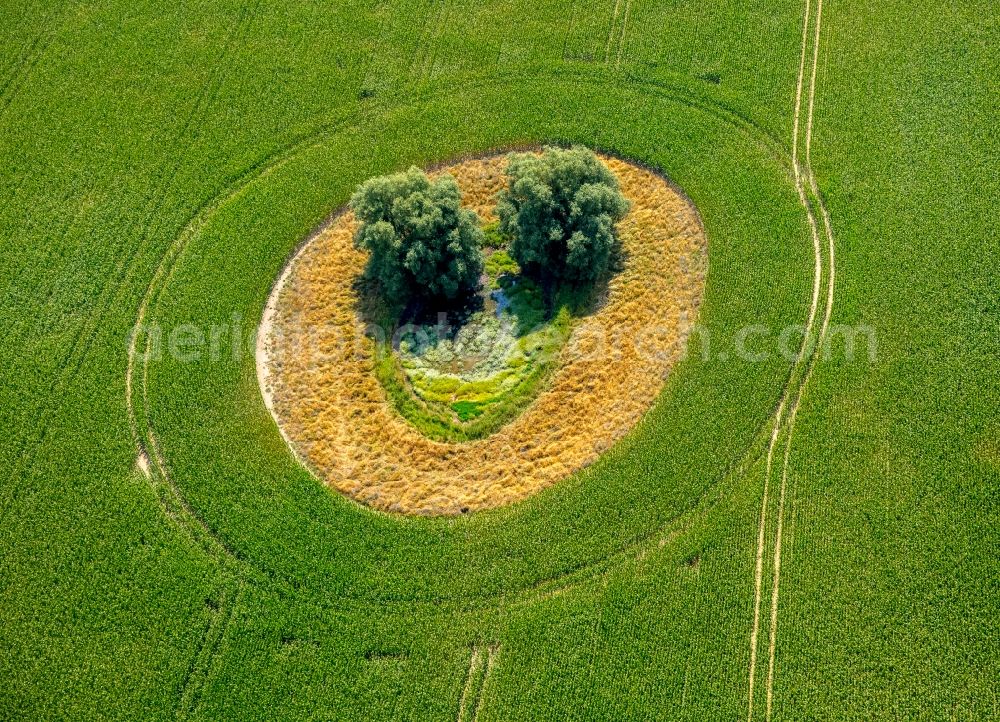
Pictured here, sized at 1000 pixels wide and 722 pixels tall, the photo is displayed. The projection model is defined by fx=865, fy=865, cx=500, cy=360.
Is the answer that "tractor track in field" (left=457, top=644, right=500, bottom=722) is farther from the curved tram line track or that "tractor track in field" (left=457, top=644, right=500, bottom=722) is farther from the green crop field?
the curved tram line track

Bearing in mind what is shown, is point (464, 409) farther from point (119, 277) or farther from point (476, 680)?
point (119, 277)

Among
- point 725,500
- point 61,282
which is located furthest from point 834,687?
point 61,282

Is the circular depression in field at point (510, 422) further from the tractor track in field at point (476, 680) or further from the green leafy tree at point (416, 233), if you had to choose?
the tractor track in field at point (476, 680)

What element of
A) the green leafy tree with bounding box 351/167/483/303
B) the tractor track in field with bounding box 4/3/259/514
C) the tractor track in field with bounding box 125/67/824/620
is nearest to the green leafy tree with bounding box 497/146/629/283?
the green leafy tree with bounding box 351/167/483/303

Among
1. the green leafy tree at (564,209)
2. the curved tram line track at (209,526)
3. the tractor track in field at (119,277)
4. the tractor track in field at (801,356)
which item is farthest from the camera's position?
the green leafy tree at (564,209)

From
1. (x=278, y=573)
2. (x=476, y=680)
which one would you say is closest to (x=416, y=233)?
(x=278, y=573)

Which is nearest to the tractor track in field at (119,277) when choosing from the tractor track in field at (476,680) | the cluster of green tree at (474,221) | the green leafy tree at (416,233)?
the green leafy tree at (416,233)
